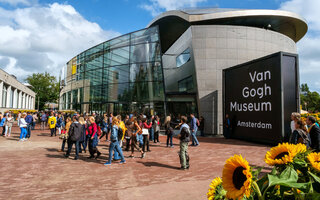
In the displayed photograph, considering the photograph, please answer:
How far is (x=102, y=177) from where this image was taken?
5789 millimetres

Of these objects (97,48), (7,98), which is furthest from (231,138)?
(7,98)

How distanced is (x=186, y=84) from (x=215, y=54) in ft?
15.0

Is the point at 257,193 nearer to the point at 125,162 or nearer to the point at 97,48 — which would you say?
the point at 125,162

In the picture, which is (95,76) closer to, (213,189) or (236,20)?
(236,20)

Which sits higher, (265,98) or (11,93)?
(11,93)

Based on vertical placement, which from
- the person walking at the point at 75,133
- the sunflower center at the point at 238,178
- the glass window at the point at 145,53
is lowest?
the person walking at the point at 75,133

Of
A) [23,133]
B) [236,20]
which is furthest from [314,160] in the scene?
[236,20]

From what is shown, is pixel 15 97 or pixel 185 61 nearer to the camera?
pixel 185 61

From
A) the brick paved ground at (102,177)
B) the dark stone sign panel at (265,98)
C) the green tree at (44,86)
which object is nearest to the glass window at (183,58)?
the dark stone sign panel at (265,98)

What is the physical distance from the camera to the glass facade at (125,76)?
63.0 feet

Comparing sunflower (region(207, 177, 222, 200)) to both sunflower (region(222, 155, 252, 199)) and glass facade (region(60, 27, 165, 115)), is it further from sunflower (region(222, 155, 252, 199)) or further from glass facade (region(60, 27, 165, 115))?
glass facade (region(60, 27, 165, 115))

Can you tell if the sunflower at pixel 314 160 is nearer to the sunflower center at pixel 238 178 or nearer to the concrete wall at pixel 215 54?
the sunflower center at pixel 238 178

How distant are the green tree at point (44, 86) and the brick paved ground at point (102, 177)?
54.5 metres

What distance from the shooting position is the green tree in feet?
184
